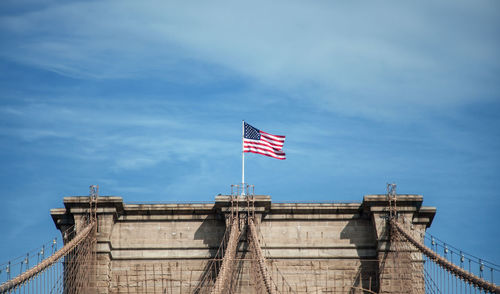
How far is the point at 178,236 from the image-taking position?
7038cm

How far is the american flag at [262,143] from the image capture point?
73125 millimetres

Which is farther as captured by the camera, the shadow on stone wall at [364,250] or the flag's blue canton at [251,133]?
the flag's blue canton at [251,133]

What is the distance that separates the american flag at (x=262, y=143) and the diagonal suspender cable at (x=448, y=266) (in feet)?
26.2

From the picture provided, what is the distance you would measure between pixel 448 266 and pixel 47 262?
19.7 m

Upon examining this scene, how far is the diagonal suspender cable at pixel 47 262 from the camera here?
57.5m

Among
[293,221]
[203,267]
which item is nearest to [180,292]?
[203,267]

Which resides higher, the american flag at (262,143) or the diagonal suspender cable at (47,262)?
the american flag at (262,143)

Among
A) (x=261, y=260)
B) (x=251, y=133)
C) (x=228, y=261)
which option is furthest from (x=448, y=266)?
(x=251, y=133)

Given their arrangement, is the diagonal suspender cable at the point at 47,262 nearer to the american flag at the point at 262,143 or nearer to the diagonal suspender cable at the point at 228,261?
the diagonal suspender cable at the point at 228,261

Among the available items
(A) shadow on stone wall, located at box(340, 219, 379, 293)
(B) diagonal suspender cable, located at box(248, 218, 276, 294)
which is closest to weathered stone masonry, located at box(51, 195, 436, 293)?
(A) shadow on stone wall, located at box(340, 219, 379, 293)

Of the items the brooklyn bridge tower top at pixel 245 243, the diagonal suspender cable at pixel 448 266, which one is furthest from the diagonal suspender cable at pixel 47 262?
the diagonal suspender cable at pixel 448 266

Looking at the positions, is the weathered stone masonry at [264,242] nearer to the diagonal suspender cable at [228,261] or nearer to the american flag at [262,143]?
the diagonal suspender cable at [228,261]

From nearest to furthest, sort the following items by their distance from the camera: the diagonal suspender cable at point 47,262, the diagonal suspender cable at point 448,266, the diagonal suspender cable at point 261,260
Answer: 1. the diagonal suspender cable at point 47,262
2. the diagonal suspender cable at point 448,266
3. the diagonal suspender cable at point 261,260

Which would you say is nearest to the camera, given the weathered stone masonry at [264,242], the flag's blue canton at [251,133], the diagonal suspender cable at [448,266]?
the diagonal suspender cable at [448,266]
